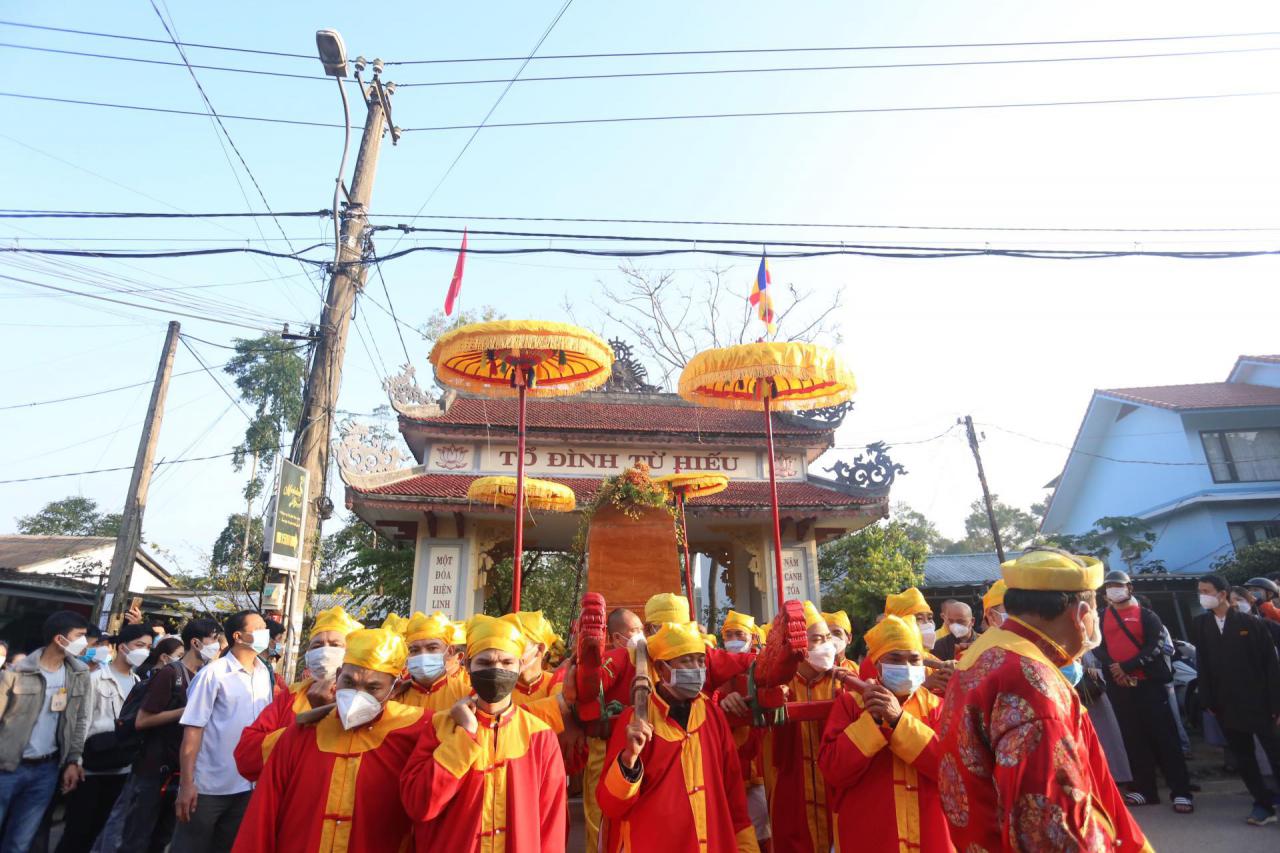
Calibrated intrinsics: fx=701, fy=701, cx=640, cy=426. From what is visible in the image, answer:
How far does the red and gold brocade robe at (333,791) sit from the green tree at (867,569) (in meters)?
10.8

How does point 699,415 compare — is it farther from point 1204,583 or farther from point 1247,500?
point 1247,500

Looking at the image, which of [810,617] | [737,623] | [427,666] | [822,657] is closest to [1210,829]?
[810,617]

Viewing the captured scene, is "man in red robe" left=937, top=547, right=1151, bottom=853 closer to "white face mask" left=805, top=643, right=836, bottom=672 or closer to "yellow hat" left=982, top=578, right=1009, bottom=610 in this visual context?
"white face mask" left=805, top=643, right=836, bottom=672

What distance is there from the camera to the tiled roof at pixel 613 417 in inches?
502

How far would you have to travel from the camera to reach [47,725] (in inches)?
188

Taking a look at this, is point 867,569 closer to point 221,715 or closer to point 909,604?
point 909,604

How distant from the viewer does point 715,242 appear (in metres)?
8.28

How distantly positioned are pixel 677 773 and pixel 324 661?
189cm

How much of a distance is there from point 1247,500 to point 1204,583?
52.5ft

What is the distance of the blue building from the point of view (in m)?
18.1

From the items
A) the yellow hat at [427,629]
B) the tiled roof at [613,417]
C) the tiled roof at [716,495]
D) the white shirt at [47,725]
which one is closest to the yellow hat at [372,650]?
the yellow hat at [427,629]

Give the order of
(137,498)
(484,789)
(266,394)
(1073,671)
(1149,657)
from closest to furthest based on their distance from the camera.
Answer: (1073,671) → (484,789) → (1149,657) → (137,498) → (266,394)

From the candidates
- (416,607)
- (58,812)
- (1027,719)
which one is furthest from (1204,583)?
(58,812)

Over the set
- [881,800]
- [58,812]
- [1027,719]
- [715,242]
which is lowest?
[58,812]
